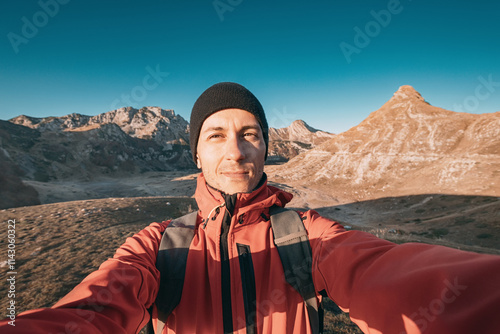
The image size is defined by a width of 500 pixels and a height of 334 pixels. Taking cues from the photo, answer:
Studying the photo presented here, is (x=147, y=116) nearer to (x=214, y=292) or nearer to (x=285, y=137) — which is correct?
(x=285, y=137)

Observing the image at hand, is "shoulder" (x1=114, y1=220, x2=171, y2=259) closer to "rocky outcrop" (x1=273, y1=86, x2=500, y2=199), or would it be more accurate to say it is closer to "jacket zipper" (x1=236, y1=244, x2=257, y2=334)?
"jacket zipper" (x1=236, y1=244, x2=257, y2=334)

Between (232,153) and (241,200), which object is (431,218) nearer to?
(241,200)

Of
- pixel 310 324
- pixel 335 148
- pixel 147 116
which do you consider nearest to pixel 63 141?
pixel 147 116

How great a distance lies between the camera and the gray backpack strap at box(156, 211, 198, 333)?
176 centimetres

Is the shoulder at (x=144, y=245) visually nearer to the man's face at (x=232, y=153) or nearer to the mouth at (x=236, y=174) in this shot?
the man's face at (x=232, y=153)

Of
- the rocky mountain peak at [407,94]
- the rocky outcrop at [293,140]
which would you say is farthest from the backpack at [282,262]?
the rocky outcrop at [293,140]

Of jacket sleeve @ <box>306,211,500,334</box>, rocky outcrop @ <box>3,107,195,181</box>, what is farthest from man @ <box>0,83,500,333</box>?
rocky outcrop @ <box>3,107,195,181</box>

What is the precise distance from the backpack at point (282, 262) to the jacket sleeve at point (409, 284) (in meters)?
0.13

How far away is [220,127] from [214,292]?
5.73 feet

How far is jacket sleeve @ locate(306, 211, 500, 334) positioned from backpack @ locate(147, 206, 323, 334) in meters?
0.13

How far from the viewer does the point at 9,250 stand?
6176 mm

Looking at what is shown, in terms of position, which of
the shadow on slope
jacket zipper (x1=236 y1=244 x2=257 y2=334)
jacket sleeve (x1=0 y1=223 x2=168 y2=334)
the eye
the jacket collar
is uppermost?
the eye

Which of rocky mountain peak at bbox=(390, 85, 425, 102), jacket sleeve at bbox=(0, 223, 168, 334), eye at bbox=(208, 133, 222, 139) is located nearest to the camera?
jacket sleeve at bbox=(0, 223, 168, 334)

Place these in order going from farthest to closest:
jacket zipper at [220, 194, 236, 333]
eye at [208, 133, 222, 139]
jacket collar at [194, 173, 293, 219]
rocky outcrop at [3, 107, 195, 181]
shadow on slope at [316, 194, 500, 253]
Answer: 1. rocky outcrop at [3, 107, 195, 181]
2. shadow on slope at [316, 194, 500, 253]
3. eye at [208, 133, 222, 139]
4. jacket collar at [194, 173, 293, 219]
5. jacket zipper at [220, 194, 236, 333]
